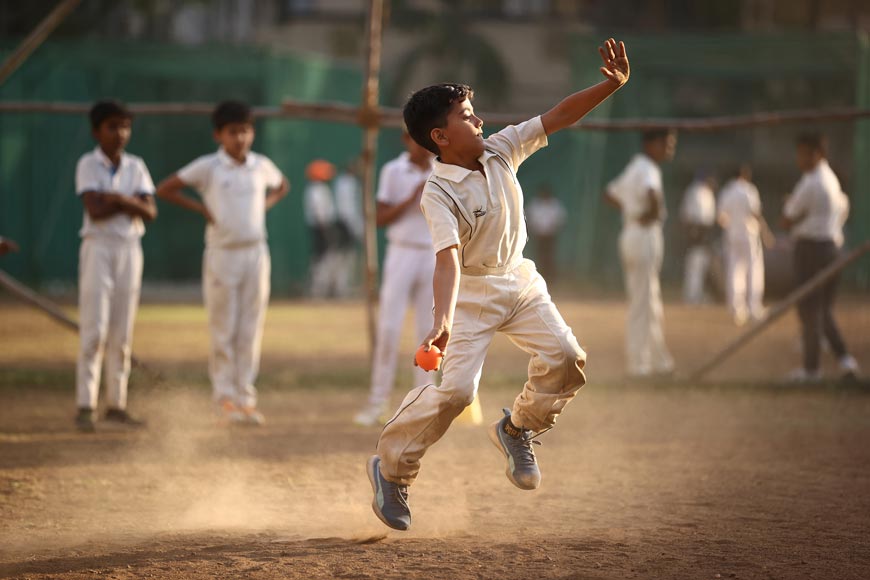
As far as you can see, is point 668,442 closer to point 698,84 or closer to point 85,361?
point 85,361

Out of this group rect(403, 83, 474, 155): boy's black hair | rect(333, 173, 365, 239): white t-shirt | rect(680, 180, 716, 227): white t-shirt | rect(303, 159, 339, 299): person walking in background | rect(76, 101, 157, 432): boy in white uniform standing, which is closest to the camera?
rect(403, 83, 474, 155): boy's black hair

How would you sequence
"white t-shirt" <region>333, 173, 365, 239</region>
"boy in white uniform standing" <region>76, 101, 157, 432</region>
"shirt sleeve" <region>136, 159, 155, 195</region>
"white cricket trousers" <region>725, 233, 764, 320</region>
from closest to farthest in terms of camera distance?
"boy in white uniform standing" <region>76, 101, 157, 432</region> → "shirt sleeve" <region>136, 159, 155, 195</region> → "white cricket trousers" <region>725, 233, 764, 320</region> → "white t-shirt" <region>333, 173, 365, 239</region>

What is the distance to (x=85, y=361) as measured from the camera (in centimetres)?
812

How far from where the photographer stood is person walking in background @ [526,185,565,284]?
24156mm

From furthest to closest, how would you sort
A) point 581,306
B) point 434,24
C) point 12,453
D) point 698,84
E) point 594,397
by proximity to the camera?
1. point 434,24
2. point 698,84
3. point 581,306
4. point 594,397
5. point 12,453

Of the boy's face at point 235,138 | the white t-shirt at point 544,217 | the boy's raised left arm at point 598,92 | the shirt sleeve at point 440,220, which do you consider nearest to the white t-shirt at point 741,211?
the white t-shirt at point 544,217

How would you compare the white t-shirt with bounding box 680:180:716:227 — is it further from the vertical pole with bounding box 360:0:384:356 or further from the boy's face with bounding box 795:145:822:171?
the vertical pole with bounding box 360:0:384:356

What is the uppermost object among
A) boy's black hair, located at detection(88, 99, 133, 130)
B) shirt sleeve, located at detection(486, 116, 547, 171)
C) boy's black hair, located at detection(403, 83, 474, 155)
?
boy's black hair, located at detection(403, 83, 474, 155)

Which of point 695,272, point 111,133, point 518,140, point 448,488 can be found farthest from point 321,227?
point 518,140

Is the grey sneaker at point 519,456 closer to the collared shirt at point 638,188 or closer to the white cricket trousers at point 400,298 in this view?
the white cricket trousers at point 400,298

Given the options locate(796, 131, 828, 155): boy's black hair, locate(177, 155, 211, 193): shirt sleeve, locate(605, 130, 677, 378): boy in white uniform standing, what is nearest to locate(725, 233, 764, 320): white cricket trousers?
locate(796, 131, 828, 155): boy's black hair

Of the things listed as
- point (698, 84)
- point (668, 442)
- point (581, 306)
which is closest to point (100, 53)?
point (581, 306)

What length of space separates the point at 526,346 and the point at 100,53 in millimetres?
15788

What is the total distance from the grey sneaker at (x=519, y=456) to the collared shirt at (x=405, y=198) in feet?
9.99
